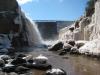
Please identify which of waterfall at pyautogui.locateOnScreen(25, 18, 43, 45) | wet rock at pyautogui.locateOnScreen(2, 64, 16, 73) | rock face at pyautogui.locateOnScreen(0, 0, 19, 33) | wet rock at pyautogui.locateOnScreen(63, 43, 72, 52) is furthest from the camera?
waterfall at pyautogui.locateOnScreen(25, 18, 43, 45)

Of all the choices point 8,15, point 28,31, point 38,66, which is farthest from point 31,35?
point 38,66

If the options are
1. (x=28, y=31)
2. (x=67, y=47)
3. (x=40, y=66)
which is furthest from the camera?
(x=28, y=31)

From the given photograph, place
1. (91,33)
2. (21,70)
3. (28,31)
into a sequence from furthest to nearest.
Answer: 1. (28,31)
2. (91,33)
3. (21,70)

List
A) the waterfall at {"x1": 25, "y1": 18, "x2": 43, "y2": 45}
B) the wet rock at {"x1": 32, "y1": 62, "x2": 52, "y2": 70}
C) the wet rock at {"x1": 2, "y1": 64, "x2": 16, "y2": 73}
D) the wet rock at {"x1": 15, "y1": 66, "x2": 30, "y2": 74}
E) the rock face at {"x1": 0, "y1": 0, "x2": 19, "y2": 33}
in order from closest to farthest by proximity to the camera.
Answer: the wet rock at {"x1": 15, "y1": 66, "x2": 30, "y2": 74}
the wet rock at {"x1": 2, "y1": 64, "x2": 16, "y2": 73}
the wet rock at {"x1": 32, "y1": 62, "x2": 52, "y2": 70}
the rock face at {"x1": 0, "y1": 0, "x2": 19, "y2": 33}
the waterfall at {"x1": 25, "y1": 18, "x2": 43, "y2": 45}

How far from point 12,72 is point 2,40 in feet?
95.2

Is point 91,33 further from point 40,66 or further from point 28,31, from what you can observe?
point 40,66

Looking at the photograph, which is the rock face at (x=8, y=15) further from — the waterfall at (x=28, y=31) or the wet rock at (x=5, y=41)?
the wet rock at (x=5, y=41)

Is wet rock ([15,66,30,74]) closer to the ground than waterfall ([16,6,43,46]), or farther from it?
closer to the ground

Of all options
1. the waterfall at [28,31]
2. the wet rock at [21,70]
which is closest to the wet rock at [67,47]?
the waterfall at [28,31]

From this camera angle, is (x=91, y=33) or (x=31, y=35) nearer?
(x=91, y=33)

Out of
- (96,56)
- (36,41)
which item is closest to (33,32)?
(36,41)

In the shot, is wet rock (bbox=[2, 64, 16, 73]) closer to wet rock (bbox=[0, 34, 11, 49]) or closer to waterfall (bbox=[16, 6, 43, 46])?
wet rock (bbox=[0, 34, 11, 49])

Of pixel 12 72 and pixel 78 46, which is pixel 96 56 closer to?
pixel 78 46

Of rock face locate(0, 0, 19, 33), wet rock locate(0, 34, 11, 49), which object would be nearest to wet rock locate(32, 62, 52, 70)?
wet rock locate(0, 34, 11, 49)
